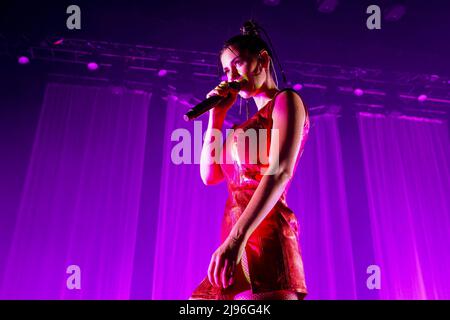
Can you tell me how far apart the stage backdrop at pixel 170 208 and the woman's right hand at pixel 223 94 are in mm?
3368

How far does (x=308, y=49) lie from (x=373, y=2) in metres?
0.97

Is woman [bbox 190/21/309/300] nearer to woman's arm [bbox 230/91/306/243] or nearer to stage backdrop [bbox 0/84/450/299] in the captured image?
woman's arm [bbox 230/91/306/243]

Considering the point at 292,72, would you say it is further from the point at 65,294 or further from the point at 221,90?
the point at 221,90

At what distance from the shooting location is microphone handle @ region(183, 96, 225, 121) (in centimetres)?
112

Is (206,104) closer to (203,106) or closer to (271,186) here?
(203,106)

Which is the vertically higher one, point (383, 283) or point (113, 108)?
point (113, 108)

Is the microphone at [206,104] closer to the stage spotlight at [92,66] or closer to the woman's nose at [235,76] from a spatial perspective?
the woman's nose at [235,76]

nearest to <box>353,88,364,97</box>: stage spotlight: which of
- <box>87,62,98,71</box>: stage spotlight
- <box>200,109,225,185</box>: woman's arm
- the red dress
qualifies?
<box>87,62,98,71</box>: stage spotlight

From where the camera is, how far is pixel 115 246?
14.6 feet

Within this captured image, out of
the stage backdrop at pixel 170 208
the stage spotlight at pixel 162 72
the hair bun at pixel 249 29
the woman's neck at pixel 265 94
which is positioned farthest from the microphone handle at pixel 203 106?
the stage spotlight at pixel 162 72

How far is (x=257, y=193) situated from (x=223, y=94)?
0.38 metres

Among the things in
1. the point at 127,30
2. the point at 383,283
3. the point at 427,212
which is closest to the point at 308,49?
the point at 127,30

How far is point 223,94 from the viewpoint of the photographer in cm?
118
